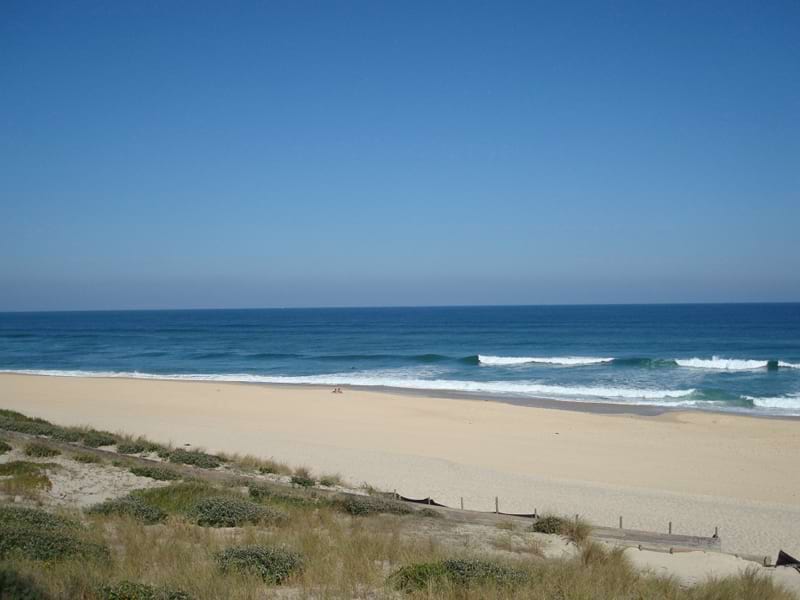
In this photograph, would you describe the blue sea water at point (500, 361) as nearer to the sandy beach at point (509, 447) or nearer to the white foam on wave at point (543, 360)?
the white foam on wave at point (543, 360)

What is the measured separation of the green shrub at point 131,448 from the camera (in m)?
15.7

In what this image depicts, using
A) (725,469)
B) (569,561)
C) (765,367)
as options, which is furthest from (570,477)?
(765,367)

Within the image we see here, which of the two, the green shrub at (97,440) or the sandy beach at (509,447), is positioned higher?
the green shrub at (97,440)

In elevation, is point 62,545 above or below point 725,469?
above

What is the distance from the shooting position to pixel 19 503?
31.1ft

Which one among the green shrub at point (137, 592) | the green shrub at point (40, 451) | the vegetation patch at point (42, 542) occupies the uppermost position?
the green shrub at point (137, 592)

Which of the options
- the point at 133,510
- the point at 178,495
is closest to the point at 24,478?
the point at 178,495

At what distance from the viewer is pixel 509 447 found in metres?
21.4

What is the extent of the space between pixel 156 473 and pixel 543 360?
40932 millimetres

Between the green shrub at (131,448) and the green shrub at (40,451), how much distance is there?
1983mm

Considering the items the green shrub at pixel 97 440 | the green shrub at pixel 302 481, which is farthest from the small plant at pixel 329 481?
the green shrub at pixel 97 440

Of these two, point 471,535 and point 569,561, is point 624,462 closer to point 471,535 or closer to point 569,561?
point 471,535

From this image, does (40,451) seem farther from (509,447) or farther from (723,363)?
(723,363)

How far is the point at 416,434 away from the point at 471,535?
48.7 feet
